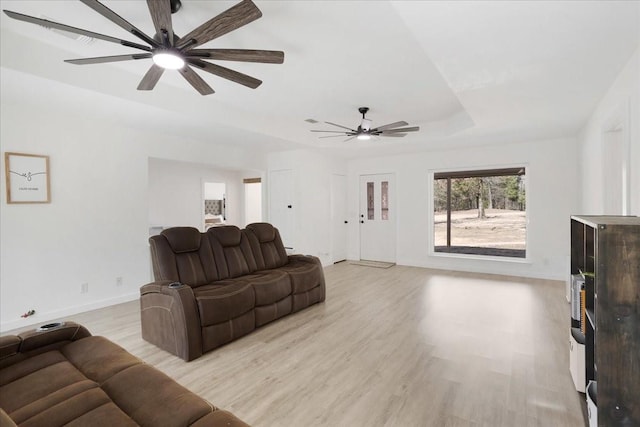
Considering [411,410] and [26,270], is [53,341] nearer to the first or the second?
[411,410]

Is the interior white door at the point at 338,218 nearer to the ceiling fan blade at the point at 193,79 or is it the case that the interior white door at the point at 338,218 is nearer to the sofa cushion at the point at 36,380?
the ceiling fan blade at the point at 193,79

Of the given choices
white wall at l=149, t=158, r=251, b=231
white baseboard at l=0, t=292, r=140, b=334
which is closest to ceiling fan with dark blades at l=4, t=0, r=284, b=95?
white baseboard at l=0, t=292, r=140, b=334

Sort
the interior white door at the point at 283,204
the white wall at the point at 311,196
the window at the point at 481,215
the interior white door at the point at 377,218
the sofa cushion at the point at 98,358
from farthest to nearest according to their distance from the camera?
the window at the point at 481,215, the interior white door at the point at 377,218, the interior white door at the point at 283,204, the white wall at the point at 311,196, the sofa cushion at the point at 98,358

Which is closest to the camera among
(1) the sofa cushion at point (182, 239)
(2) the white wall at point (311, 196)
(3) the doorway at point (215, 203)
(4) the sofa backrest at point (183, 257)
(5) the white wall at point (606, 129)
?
(5) the white wall at point (606, 129)

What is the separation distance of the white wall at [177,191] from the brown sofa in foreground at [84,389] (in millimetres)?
4784

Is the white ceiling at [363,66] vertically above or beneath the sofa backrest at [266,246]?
above

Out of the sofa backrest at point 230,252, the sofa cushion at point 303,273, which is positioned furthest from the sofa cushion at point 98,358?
the sofa cushion at point 303,273

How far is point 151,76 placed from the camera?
8.36 ft

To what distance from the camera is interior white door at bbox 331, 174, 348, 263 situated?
7254mm

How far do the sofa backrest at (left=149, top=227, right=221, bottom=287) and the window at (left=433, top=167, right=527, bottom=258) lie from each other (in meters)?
5.57

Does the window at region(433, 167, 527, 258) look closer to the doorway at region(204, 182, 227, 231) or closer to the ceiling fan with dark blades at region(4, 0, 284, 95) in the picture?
the doorway at region(204, 182, 227, 231)

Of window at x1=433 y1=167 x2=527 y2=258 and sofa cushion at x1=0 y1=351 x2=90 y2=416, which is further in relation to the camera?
window at x1=433 y1=167 x2=527 y2=258

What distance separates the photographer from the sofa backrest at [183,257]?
3.23m

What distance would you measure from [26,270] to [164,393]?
346cm
